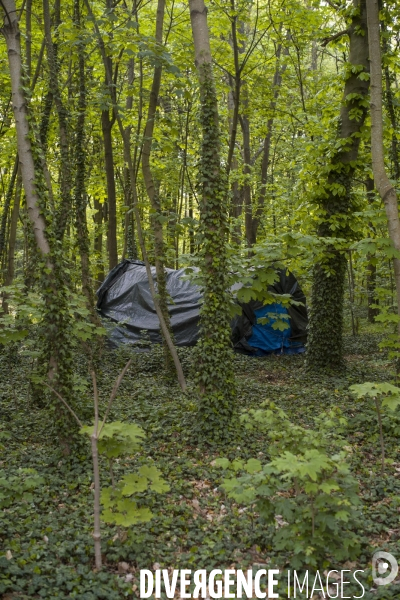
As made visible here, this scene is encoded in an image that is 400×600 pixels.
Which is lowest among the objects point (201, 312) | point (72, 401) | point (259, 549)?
point (259, 549)

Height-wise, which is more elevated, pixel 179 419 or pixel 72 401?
pixel 72 401

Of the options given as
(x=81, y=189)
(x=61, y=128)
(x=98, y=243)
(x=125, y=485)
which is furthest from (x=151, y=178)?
(x=98, y=243)

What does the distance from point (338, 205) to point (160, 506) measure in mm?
6417

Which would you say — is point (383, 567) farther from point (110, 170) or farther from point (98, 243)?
point (98, 243)

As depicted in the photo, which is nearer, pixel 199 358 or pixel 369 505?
pixel 369 505

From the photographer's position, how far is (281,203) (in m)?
16.7

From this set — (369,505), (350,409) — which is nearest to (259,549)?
(369,505)

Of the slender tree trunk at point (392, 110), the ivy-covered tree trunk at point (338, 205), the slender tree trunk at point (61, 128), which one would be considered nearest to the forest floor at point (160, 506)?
the ivy-covered tree trunk at point (338, 205)

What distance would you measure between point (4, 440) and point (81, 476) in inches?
62.4

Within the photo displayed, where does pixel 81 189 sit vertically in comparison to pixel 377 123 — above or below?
below

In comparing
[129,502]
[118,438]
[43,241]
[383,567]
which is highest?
[43,241]

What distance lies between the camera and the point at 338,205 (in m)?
9.00

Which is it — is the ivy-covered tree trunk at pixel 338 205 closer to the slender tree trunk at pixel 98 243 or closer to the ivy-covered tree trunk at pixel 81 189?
the ivy-covered tree trunk at pixel 81 189

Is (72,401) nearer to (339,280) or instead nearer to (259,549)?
(259,549)
